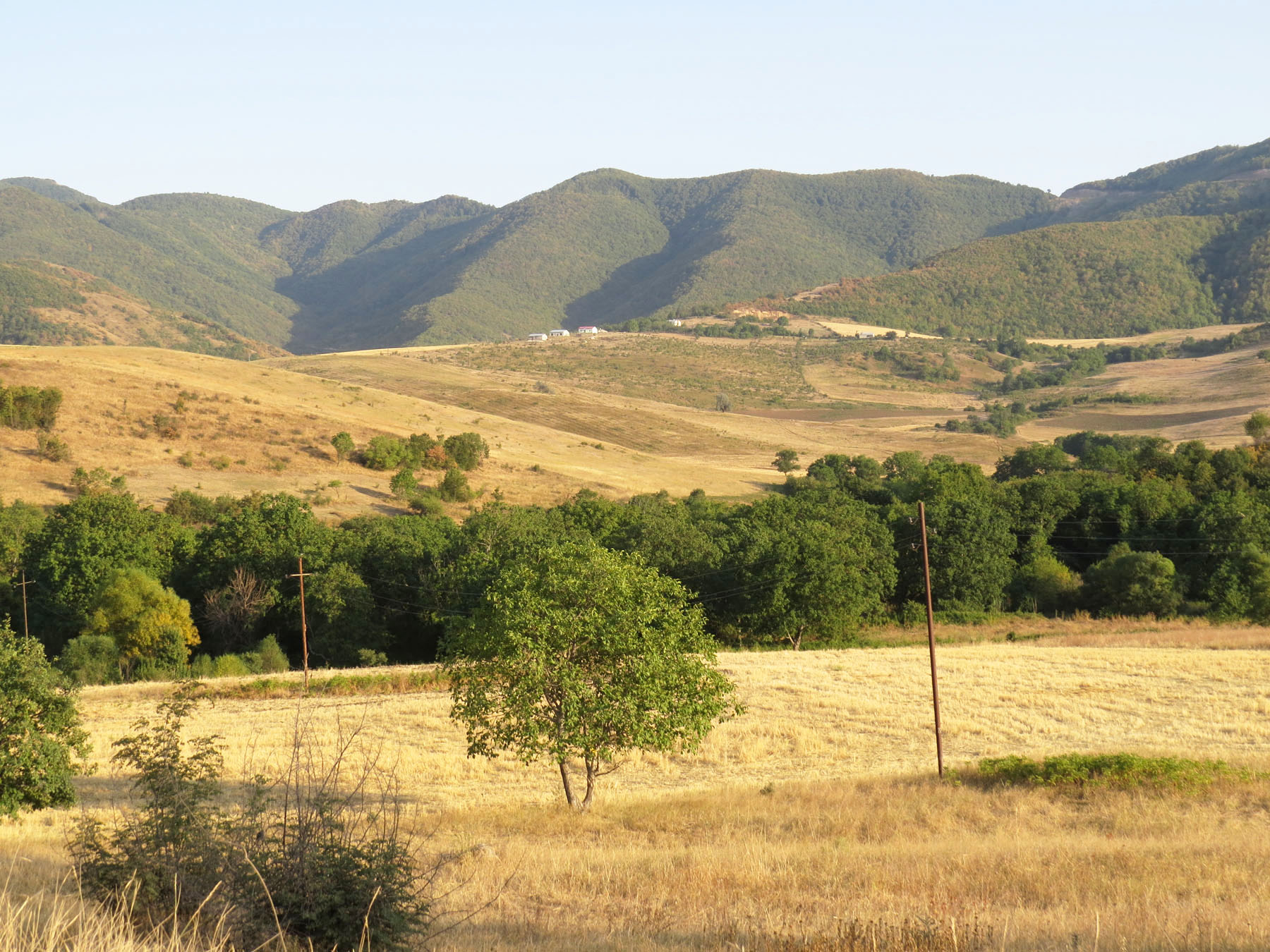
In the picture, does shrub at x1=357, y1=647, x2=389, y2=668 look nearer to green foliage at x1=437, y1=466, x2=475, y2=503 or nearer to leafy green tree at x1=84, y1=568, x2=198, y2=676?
leafy green tree at x1=84, y1=568, x2=198, y2=676

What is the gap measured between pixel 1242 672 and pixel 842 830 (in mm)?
28292

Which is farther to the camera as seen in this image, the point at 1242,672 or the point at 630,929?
the point at 1242,672

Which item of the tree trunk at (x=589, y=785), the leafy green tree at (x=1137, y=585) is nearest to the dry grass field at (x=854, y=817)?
the tree trunk at (x=589, y=785)

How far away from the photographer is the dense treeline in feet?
182

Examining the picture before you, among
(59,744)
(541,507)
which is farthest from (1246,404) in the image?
(59,744)

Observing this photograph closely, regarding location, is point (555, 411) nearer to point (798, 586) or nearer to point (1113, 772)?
point (798, 586)

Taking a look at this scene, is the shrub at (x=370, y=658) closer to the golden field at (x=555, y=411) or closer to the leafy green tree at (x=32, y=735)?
the golden field at (x=555, y=411)

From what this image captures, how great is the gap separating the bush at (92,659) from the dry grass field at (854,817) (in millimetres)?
7848

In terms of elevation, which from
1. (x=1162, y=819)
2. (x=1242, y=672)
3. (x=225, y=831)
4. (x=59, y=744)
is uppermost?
(x=225, y=831)

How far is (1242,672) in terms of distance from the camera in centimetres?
4088

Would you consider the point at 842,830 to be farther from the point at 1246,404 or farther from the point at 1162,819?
the point at 1246,404

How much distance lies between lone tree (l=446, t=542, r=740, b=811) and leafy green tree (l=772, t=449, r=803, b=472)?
75718 millimetres

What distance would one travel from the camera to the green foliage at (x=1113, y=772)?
909 inches

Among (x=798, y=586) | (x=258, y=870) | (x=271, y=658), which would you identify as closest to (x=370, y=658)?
(x=271, y=658)
